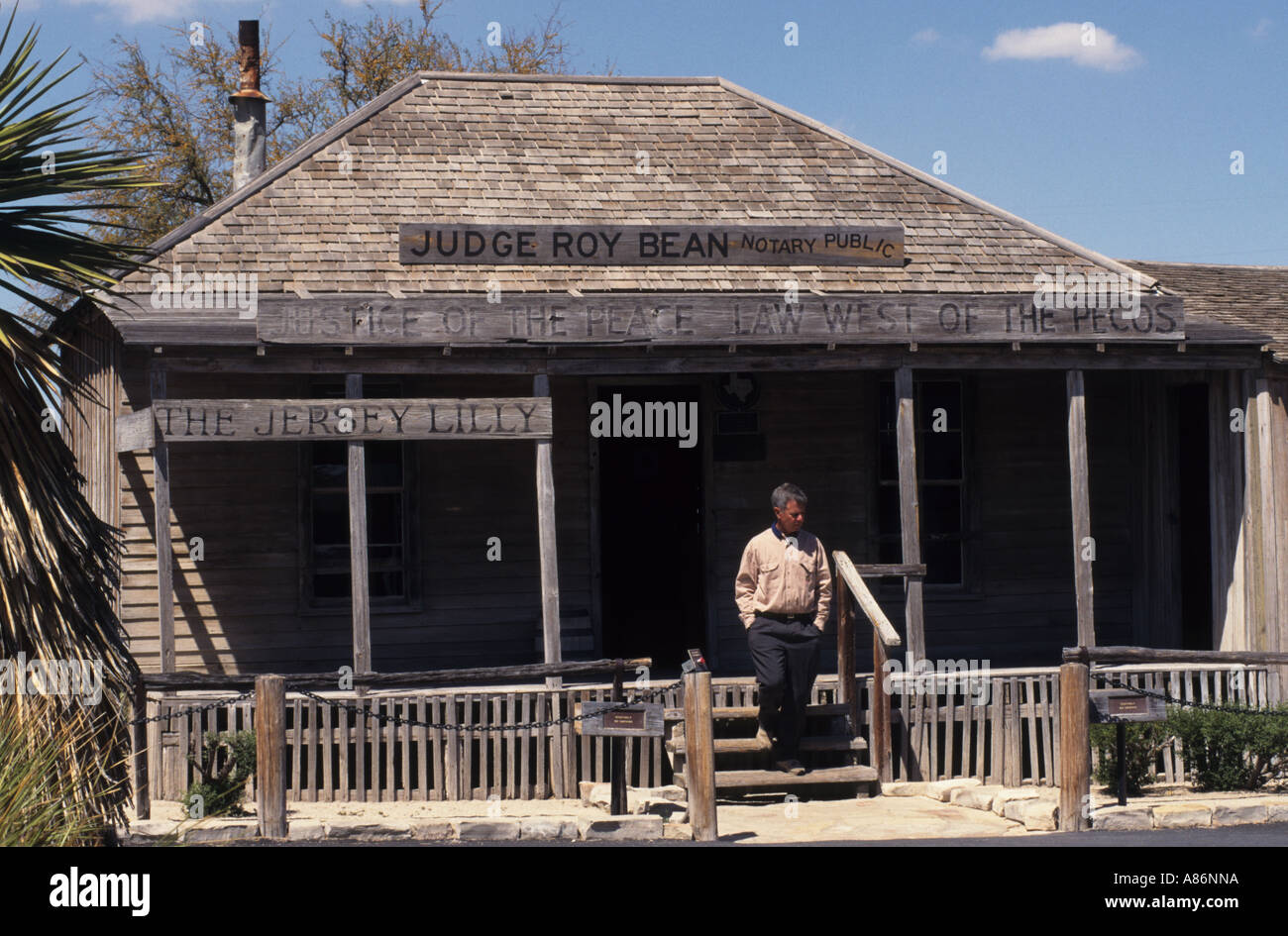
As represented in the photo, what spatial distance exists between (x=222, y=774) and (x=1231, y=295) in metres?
10.7

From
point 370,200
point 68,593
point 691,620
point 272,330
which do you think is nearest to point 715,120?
point 370,200

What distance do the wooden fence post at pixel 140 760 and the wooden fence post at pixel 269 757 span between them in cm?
125

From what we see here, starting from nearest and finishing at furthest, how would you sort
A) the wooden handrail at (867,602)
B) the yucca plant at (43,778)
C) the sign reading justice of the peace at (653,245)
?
1. the yucca plant at (43,778)
2. the wooden handrail at (867,602)
3. the sign reading justice of the peace at (653,245)

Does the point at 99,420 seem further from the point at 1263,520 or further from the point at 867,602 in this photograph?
the point at 1263,520

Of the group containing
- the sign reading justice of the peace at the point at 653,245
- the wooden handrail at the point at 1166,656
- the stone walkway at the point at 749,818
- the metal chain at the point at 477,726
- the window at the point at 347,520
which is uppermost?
the sign reading justice of the peace at the point at 653,245

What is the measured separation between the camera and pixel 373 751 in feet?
36.1

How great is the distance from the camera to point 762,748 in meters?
10.7

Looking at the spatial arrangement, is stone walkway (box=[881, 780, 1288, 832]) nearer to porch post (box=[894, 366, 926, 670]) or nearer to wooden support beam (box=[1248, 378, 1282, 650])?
porch post (box=[894, 366, 926, 670])

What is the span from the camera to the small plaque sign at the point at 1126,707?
927cm

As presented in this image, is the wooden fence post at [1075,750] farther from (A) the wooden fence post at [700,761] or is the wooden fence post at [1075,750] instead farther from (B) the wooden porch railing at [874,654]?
(A) the wooden fence post at [700,761]

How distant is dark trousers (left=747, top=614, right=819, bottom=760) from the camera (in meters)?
10.2

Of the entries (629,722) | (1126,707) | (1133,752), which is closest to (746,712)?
(629,722)

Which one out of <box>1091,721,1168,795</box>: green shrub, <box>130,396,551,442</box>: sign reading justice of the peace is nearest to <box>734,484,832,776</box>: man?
<box>1091,721,1168,795</box>: green shrub

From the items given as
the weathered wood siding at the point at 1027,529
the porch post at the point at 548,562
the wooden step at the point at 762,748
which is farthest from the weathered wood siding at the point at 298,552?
the weathered wood siding at the point at 1027,529
